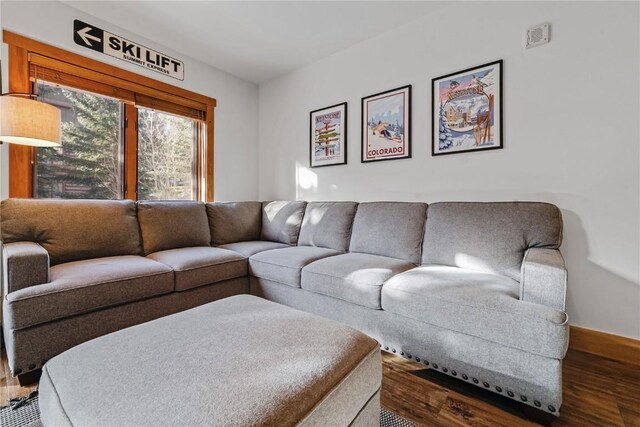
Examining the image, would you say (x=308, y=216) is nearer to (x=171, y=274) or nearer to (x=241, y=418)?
(x=171, y=274)

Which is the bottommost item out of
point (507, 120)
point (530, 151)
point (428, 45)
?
point (530, 151)

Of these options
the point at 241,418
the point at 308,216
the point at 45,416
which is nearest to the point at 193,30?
the point at 308,216

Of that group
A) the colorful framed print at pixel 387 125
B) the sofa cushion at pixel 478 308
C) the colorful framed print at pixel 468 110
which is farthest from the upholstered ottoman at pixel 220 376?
the colorful framed print at pixel 387 125

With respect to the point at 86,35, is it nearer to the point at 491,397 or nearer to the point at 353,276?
the point at 353,276

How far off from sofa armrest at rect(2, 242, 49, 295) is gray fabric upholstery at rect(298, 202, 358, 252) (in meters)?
1.76

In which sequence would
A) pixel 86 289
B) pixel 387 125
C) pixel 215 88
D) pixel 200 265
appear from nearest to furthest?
pixel 86 289 < pixel 200 265 < pixel 387 125 < pixel 215 88

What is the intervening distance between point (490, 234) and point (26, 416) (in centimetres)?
243

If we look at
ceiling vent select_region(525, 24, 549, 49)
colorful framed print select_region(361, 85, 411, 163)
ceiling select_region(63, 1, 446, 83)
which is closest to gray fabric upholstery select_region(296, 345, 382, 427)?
colorful framed print select_region(361, 85, 411, 163)

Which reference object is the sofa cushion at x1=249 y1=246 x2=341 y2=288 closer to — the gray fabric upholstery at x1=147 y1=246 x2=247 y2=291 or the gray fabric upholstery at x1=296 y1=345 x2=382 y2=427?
the gray fabric upholstery at x1=147 y1=246 x2=247 y2=291

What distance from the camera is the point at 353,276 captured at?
176 centimetres

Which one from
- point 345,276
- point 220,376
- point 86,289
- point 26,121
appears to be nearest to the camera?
point 220,376

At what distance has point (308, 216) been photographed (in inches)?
110

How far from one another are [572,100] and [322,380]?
7.25 ft

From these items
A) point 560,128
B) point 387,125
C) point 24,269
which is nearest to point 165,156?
point 24,269
